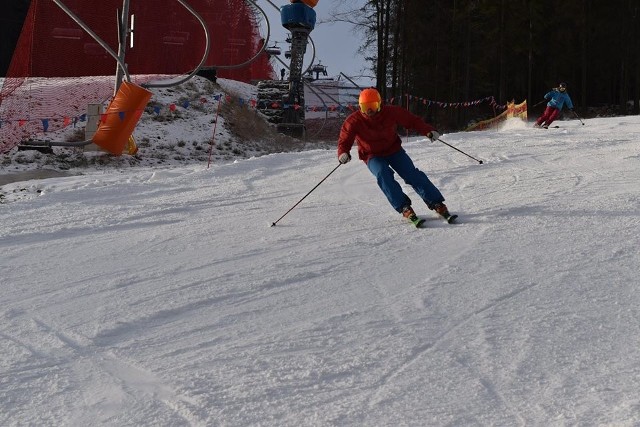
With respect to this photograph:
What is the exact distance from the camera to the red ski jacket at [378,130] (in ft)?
21.4

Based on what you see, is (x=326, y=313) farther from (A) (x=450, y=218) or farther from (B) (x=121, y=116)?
(B) (x=121, y=116)

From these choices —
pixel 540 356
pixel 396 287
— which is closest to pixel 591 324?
pixel 540 356

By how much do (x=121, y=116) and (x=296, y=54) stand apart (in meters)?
9.53

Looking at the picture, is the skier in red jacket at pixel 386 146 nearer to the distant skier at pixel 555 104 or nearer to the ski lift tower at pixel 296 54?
the distant skier at pixel 555 104

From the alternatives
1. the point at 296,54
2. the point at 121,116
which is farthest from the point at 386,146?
the point at 296,54

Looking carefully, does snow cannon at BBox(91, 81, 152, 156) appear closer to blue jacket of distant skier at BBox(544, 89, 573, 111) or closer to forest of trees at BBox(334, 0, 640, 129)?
blue jacket of distant skier at BBox(544, 89, 573, 111)

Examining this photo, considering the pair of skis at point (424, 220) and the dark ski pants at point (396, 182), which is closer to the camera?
the pair of skis at point (424, 220)

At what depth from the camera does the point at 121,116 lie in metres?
11.5

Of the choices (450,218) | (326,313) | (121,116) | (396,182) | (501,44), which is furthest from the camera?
(501,44)

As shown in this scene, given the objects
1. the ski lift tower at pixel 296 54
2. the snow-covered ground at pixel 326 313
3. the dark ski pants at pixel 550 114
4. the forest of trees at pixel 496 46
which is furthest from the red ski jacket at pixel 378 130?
the forest of trees at pixel 496 46

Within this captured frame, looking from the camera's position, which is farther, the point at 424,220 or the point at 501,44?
the point at 501,44

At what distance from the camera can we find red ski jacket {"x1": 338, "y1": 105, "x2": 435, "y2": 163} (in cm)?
654

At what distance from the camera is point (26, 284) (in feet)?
15.5

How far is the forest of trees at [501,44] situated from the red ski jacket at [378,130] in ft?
69.2
